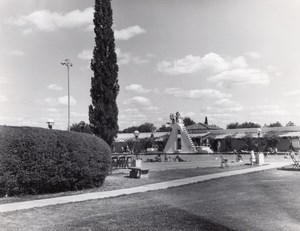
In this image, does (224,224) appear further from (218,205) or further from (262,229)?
(218,205)

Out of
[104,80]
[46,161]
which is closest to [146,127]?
[104,80]

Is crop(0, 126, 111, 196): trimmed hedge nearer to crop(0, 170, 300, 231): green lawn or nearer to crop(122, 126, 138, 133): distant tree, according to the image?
crop(0, 170, 300, 231): green lawn

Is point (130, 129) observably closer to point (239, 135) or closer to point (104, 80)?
point (239, 135)

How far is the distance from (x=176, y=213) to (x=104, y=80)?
12389 mm

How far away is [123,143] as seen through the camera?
76.8m

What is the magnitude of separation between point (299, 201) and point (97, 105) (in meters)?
12.0

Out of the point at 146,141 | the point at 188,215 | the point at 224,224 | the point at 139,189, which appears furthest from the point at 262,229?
the point at 146,141

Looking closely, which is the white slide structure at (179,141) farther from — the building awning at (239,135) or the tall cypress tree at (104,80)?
the tall cypress tree at (104,80)

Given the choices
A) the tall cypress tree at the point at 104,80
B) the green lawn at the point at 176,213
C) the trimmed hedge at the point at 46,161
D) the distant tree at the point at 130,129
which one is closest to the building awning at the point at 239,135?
the tall cypress tree at the point at 104,80

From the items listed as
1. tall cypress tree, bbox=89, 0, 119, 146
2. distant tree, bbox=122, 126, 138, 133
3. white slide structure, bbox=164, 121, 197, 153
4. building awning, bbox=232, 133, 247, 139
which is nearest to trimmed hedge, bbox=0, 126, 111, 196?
tall cypress tree, bbox=89, 0, 119, 146

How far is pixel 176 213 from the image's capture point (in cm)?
995

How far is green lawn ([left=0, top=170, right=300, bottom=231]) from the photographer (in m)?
8.56

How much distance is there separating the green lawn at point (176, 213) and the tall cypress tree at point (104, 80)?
7.88 meters

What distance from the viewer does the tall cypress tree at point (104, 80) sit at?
21.3m
